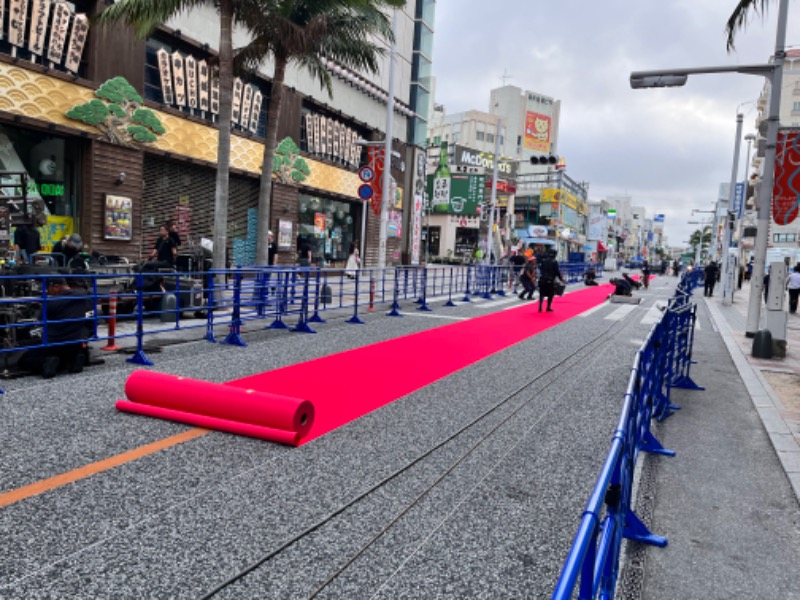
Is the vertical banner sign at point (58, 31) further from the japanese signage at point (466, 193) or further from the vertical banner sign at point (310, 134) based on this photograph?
the japanese signage at point (466, 193)

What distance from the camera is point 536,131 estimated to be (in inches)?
3962

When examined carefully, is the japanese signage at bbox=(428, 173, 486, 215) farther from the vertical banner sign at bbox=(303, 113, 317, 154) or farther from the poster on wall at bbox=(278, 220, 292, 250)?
the poster on wall at bbox=(278, 220, 292, 250)

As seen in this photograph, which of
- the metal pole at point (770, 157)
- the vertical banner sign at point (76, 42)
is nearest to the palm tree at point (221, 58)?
the vertical banner sign at point (76, 42)

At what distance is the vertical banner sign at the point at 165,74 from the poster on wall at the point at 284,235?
6.76 m

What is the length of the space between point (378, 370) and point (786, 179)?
9359 millimetres

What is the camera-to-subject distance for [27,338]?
769cm

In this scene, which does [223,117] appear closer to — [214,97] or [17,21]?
[17,21]

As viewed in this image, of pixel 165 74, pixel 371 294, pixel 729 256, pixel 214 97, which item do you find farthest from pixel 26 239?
pixel 729 256

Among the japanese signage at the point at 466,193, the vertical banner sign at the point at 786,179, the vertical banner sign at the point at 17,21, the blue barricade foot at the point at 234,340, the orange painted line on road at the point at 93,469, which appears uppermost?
the japanese signage at the point at 466,193

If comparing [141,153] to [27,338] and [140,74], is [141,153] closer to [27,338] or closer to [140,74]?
[140,74]

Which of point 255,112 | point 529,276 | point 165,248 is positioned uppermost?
point 255,112

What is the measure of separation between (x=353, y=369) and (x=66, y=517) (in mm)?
5045

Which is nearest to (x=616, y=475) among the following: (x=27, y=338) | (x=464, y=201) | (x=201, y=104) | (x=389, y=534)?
(x=389, y=534)

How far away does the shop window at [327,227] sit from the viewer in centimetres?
2678
